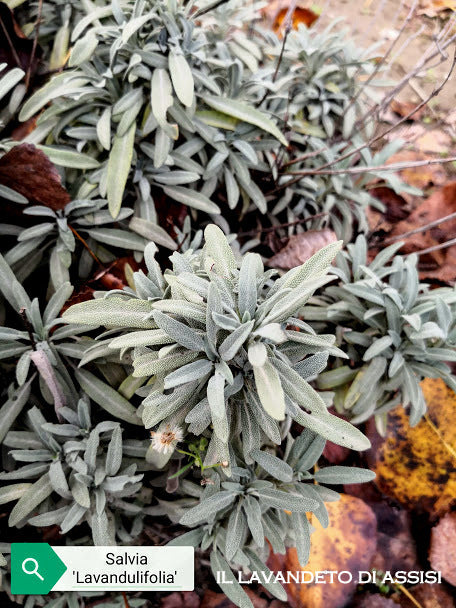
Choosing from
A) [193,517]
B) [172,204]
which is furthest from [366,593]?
[172,204]

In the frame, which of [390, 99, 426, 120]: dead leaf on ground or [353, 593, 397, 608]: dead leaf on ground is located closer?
[353, 593, 397, 608]: dead leaf on ground

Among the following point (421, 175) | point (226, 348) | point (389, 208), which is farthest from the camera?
point (421, 175)

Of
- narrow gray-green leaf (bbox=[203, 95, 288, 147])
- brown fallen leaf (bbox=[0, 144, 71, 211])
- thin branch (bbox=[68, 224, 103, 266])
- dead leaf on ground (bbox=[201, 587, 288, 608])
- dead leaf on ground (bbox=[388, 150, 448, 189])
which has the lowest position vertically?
dead leaf on ground (bbox=[201, 587, 288, 608])

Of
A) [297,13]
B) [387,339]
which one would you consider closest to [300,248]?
[387,339]

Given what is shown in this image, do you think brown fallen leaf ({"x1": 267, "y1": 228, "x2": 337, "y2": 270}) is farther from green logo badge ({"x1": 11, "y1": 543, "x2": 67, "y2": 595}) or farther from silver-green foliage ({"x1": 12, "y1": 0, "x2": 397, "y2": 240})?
green logo badge ({"x1": 11, "y1": 543, "x2": 67, "y2": 595})

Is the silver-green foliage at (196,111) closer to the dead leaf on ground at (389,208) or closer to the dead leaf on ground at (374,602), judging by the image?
the dead leaf on ground at (389,208)

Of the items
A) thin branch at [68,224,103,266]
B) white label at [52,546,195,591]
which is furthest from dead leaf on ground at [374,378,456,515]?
thin branch at [68,224,103,266]

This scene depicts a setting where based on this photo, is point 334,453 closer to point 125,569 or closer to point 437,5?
point 125,569
